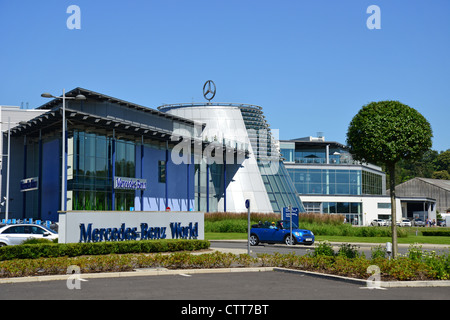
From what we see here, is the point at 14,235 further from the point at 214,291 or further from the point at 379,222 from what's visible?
the point at 379,222

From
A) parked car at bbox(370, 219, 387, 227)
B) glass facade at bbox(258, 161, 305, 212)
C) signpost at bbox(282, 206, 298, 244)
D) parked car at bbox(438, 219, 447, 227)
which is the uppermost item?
glass facade at bbox(258, 161, 305, 212)

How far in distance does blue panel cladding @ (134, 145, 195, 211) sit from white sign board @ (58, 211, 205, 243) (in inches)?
835

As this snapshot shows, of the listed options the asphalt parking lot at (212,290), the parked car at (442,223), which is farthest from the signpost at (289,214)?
the parked car at (442,223)

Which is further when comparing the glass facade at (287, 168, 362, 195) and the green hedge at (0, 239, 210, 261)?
the glass facade at (287, 168, 362, 195)

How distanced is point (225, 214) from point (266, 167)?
13239 millimetres

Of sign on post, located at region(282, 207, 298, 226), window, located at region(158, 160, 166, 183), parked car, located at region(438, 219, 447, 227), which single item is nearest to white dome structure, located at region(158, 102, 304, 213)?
window, located at region(158, 160, 166, 183)

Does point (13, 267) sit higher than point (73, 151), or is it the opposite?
point (73, 151)

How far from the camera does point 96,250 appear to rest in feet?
74.4

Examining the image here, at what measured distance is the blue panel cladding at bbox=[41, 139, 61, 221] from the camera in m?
45.7

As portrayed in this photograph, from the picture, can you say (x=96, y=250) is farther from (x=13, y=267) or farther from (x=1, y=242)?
(x=13, y=267)

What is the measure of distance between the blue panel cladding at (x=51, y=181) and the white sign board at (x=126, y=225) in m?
19.1

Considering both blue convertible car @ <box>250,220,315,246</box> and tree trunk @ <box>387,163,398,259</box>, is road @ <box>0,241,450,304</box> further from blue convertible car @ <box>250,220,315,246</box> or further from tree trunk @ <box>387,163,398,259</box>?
blue convertible car @ <box>250,220,315,246</box>

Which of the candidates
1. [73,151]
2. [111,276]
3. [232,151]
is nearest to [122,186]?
[73,151]
